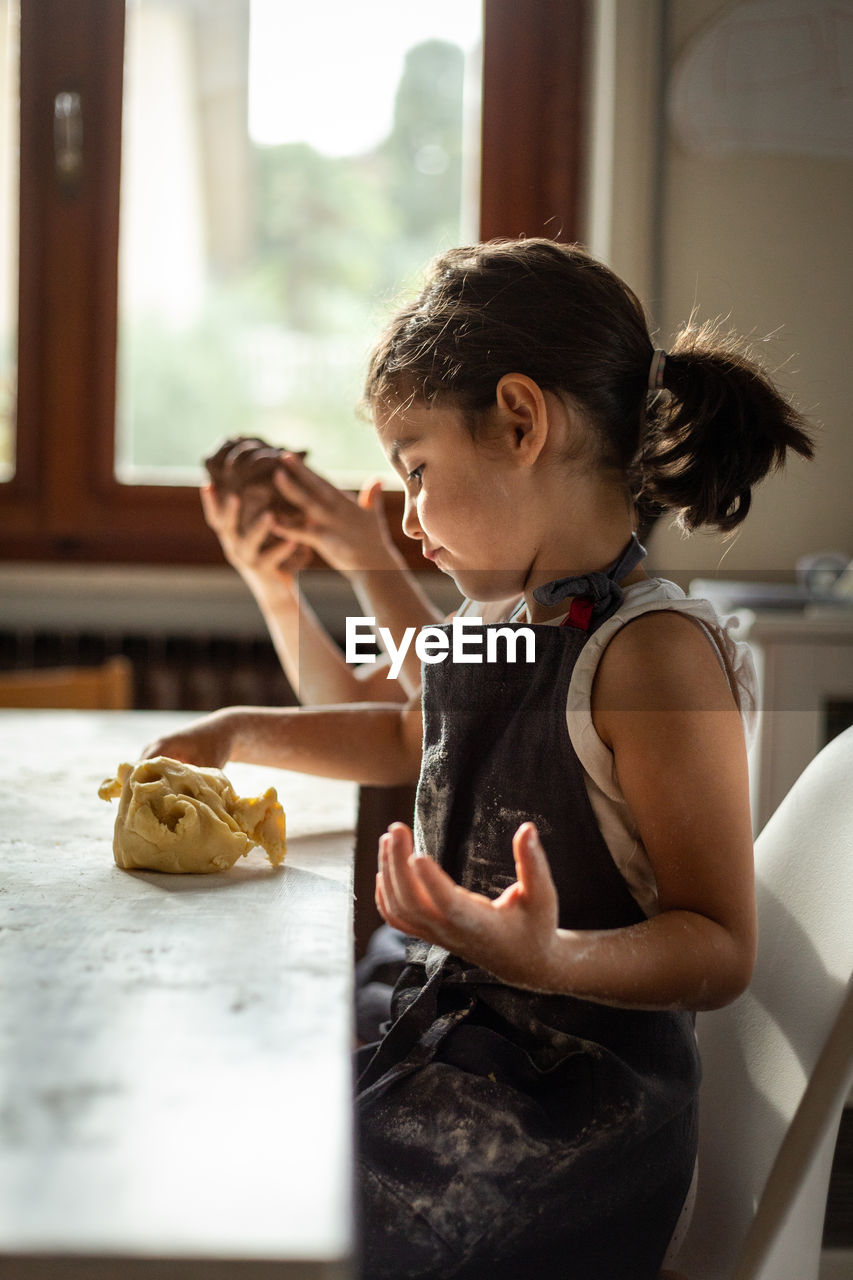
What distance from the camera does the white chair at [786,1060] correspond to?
562mm

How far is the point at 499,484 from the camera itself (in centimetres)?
76

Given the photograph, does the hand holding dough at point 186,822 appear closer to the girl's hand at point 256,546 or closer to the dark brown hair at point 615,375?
the dark brown hair at point 615,375

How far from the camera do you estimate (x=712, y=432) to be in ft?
2.41

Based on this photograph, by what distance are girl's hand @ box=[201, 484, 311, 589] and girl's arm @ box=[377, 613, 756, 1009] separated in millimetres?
525

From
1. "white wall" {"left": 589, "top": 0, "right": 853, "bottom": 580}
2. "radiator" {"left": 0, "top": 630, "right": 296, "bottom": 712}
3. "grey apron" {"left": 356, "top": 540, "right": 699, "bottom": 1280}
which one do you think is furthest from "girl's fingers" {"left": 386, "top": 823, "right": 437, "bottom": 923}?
"radiator" {"left": 0, "top": 630, "right": 296, "bottom": 712}

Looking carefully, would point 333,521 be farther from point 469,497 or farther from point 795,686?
point 795,686

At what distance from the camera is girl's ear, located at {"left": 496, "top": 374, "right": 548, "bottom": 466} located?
74 cm

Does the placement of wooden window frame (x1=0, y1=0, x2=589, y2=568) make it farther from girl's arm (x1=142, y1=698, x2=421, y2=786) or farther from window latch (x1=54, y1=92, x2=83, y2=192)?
girl's arm (x1=142, y1=698, x2=421, y2=786)

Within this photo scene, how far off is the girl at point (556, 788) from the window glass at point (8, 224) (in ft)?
5.01

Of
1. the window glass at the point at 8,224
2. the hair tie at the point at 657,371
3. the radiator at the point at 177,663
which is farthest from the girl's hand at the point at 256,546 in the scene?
the window glass at the point at 8,224

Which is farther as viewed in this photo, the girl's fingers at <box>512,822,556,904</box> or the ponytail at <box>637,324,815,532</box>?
the ponytail at <box>637,324,815,532</box>

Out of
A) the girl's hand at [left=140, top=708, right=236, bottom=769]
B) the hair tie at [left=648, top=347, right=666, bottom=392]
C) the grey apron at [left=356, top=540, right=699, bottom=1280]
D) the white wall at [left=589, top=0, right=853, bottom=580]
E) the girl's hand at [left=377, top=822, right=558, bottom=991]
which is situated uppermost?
the white wall at [left=589, top=0, right=853, bottom=580]

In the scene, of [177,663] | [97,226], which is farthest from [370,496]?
[97,226]

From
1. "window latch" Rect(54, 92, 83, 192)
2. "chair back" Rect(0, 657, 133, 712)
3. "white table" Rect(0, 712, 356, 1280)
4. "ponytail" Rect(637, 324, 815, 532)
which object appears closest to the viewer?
"white table" Rect(0, 712, 356, 1280)
